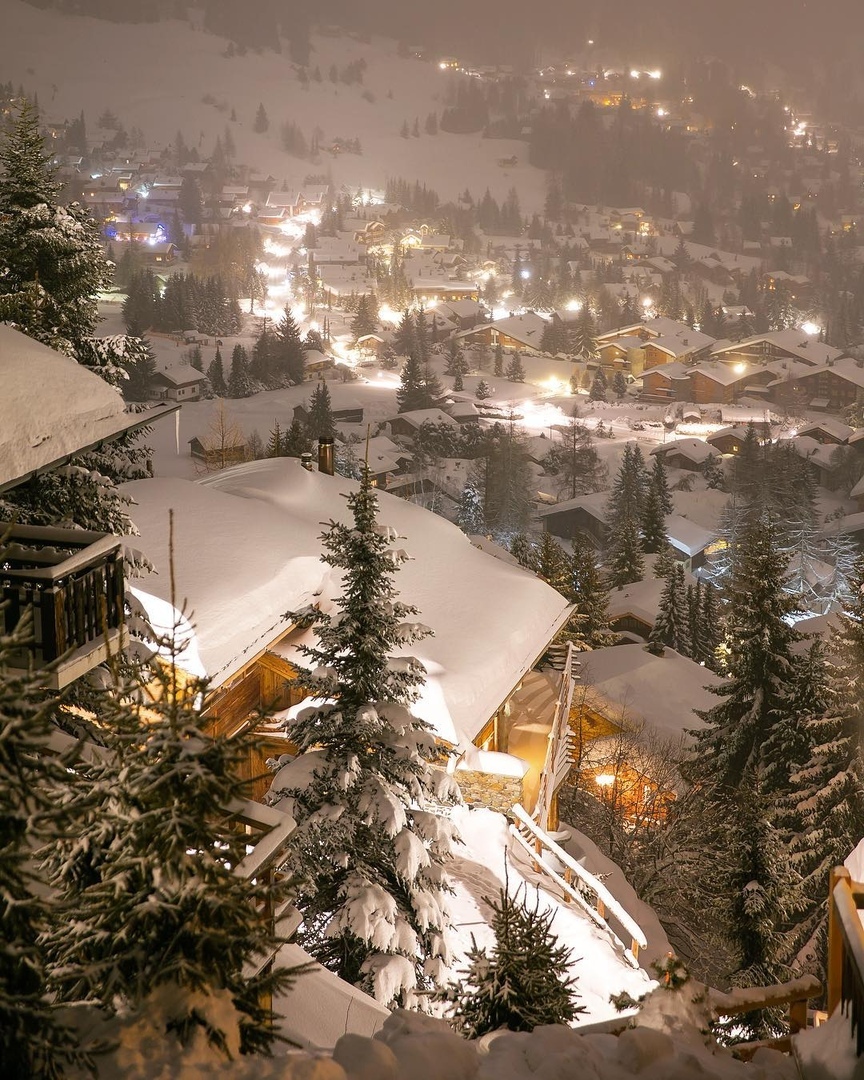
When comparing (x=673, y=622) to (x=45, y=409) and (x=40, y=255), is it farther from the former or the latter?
(x=45, y=409)

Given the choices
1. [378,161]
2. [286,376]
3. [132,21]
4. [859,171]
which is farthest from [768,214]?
[132,21]

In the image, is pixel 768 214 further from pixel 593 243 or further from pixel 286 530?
pixel 286 530

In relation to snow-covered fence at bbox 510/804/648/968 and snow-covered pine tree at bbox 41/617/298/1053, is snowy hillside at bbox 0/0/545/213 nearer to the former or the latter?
snow-covered fence at bbox 510/804/648/968

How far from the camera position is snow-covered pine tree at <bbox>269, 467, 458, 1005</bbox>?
30.4ft

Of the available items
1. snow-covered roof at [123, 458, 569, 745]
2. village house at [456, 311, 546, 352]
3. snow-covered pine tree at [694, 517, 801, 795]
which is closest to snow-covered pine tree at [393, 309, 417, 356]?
village house at [456, 311, 546, 352]

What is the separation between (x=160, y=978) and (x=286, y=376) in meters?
89.4

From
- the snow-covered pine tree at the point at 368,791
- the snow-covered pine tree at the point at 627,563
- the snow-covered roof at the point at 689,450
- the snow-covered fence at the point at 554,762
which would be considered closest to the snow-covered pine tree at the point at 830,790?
the snow-covered fence at the point at 554,762

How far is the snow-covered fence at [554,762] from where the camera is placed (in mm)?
15656

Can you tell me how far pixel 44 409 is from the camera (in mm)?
7172

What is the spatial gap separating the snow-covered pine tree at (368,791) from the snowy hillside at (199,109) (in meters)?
172

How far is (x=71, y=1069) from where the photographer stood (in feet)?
13.5

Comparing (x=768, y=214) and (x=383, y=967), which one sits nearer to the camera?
(x=383, y=967)

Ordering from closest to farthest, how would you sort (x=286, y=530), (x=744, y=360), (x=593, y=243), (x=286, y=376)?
(x=286, y=530)
(x=286, y=376)
(x=744, y=360)
(x=593, y=243)

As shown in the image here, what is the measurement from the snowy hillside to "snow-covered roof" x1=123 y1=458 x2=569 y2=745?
538 feet
